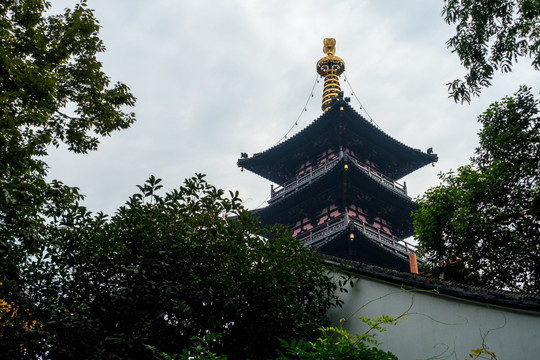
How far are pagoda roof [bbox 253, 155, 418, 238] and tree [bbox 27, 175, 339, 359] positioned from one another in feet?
49.4

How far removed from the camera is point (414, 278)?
745 centimetres

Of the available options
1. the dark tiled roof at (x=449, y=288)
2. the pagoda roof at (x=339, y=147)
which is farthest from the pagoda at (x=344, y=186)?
the dark tiled roof at (x=449, y=288)

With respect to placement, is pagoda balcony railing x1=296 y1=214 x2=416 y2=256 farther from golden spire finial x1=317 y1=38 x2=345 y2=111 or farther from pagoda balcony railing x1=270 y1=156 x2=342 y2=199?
golden spire finial x1=317 y1=38 x2=345 y2=111

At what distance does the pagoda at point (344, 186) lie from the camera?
21.6 meters

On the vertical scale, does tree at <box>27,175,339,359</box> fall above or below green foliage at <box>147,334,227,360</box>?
above

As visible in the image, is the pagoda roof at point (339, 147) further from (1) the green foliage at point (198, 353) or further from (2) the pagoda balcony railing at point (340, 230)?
(1) the green foliage at point (198, 353)

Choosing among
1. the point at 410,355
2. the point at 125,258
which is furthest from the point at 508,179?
the point at 125,258

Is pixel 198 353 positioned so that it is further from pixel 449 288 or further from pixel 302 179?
pixel 302 179

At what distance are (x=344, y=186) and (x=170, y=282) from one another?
56.7ft

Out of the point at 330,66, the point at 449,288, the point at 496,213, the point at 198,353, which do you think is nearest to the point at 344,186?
the point at 496,213

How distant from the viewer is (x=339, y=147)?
25297mm

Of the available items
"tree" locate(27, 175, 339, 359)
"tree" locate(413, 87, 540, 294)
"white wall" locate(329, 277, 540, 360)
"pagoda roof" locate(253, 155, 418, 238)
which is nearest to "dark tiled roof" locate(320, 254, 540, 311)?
"white wall" locate(329, 277, 540, 360)

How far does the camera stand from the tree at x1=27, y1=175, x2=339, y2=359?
6.13 m

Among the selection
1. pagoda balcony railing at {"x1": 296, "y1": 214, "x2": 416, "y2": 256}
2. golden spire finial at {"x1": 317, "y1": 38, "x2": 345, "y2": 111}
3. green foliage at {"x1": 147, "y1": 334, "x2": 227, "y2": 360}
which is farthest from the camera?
golden spire finial at {"x1": 317, "y1": 38, "x2": 345, "y2": 111}
